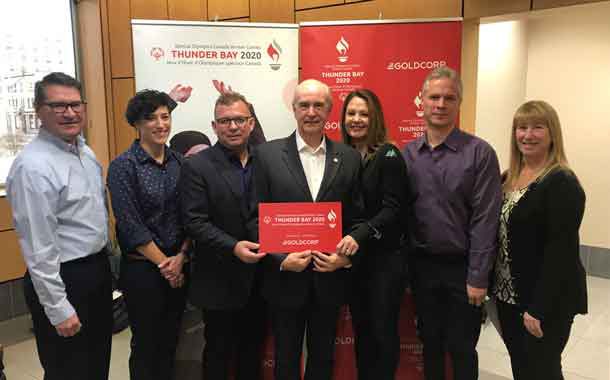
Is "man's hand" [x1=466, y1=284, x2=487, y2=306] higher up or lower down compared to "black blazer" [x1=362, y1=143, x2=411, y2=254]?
lower down

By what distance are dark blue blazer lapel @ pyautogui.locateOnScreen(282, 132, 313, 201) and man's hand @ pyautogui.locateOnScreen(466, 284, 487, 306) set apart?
2.70 ft

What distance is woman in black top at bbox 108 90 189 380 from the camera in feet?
6.91

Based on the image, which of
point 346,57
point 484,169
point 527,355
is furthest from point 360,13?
point 527,355

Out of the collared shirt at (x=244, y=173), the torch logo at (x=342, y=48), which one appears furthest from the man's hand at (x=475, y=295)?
the torch logo at (x=342, y=48)

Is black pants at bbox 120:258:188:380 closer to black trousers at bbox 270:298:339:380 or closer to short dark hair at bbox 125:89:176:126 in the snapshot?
black trousers at bbox 270:298:339:380

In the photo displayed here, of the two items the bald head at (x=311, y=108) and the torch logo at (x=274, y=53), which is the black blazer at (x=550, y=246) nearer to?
the bald head at (x=311, y=108)

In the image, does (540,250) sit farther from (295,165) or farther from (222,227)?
(222,227)

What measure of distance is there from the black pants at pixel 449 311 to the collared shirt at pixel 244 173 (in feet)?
2.80

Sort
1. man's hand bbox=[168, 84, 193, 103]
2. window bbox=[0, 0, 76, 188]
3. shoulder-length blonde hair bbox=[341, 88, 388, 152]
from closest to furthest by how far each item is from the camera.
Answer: shoulder-length blonde hair bbox=[341, 88, 388, 152]
man's hand bbox=[168, 84, 193, 103]
window bbox=[0, 0, 76, 188]

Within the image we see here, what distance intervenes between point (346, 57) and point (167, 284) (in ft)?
6.45

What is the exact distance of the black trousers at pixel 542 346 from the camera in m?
1.94

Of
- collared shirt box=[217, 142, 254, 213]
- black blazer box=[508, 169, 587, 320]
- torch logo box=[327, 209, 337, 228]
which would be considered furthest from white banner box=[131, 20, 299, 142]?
black blazer box=[508, 169, 587, 320]

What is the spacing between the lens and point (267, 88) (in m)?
3.49

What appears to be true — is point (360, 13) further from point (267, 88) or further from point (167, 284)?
point (167, 284)
